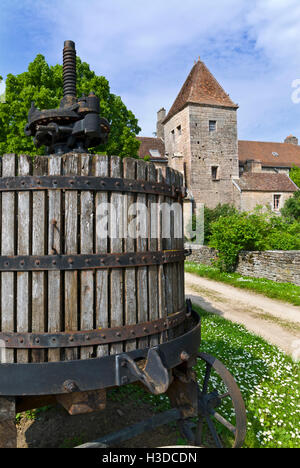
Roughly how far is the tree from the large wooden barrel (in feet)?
34.4

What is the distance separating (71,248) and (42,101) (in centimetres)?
1205

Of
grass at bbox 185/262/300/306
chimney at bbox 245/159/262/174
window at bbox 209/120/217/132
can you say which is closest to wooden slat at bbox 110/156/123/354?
grass at bbox 185/262/300/306

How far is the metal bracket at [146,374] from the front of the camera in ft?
6.59

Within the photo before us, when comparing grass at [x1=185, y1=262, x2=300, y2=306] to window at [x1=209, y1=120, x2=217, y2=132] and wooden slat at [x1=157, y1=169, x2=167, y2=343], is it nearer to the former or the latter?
wooden slat at [x1=157, y1=169, x2=167, y2=343]

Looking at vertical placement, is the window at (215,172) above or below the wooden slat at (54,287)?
above

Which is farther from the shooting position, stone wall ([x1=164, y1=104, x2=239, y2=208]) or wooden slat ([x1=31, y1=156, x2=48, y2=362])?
stone wall ([x1=164, y1=104, x2=239, y2=208])

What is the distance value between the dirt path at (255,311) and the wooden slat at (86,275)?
480 centimetres

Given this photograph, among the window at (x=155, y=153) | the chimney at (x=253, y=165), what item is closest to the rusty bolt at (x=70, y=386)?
the window at (x=155, y=153)

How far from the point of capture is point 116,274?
211 centimetres

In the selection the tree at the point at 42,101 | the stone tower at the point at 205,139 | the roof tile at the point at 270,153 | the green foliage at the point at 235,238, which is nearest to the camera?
the tree at the point at 42,101

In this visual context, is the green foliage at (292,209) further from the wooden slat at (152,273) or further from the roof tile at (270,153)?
the wooden slat at (152,273)

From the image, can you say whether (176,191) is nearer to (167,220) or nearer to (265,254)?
(167,220)

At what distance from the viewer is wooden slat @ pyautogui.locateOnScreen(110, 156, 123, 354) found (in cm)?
209

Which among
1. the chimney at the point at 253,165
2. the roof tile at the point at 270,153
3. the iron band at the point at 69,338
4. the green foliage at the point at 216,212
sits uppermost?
the roof tile at the point at 270,153
